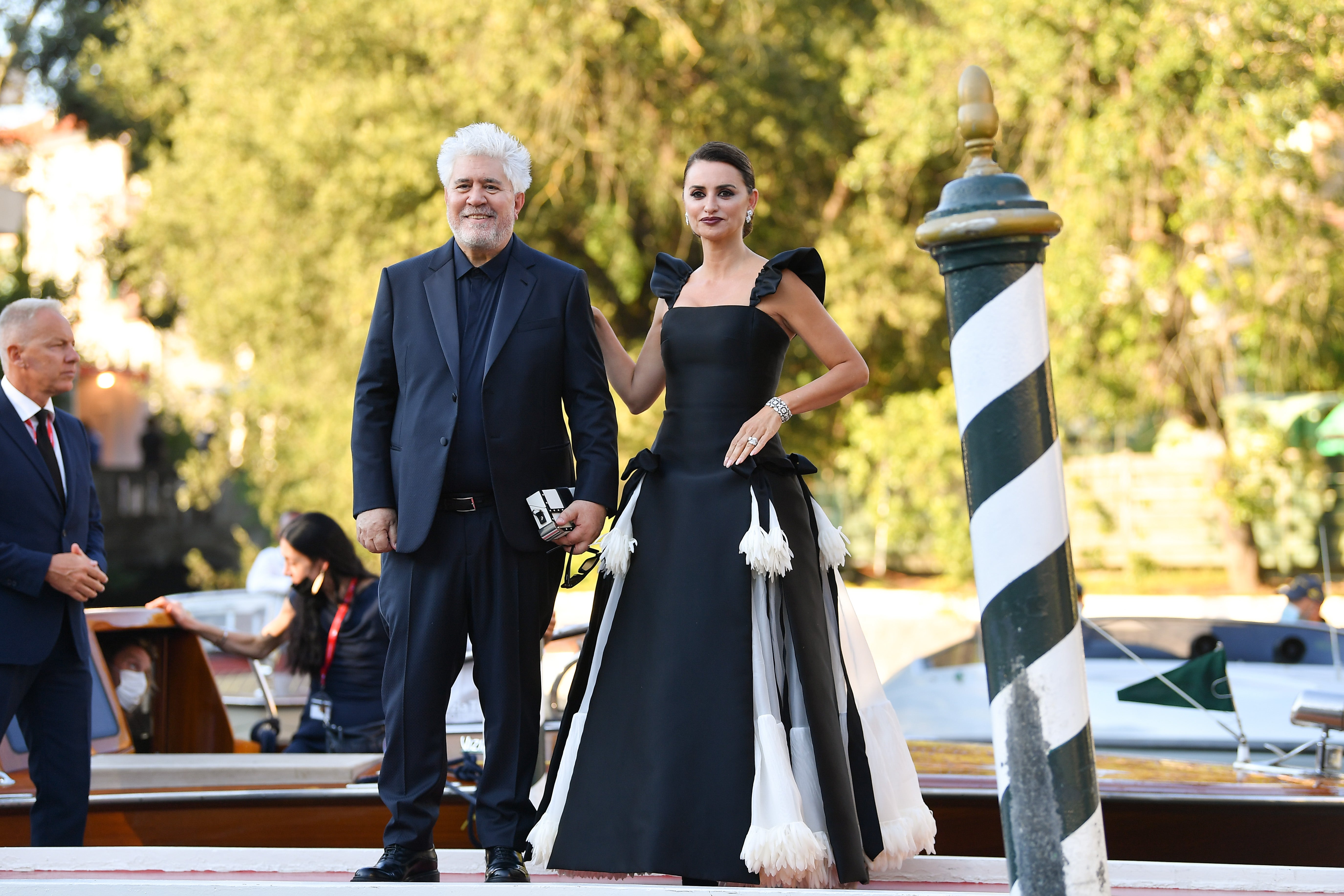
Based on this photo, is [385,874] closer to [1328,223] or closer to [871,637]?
[871,637]

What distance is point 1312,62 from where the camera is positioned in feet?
33.1

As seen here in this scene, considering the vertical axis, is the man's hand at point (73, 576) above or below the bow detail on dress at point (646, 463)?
below

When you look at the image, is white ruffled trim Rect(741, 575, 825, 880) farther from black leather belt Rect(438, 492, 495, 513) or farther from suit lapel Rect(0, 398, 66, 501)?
suit lapel Rect(0, 398, 66, 501)

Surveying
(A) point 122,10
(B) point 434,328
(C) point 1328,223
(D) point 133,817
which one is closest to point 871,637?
(C) point 1328,223

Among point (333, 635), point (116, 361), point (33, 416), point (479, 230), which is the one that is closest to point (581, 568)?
point (479, 230)

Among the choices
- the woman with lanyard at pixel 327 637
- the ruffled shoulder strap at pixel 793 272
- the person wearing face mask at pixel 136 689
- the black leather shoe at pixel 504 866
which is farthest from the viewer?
Result: the woman with lanyard at pixel 327 637

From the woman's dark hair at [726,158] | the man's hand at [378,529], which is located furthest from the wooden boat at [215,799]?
the woman's dark hair at [726,158]

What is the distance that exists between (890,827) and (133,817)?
2.56 meters

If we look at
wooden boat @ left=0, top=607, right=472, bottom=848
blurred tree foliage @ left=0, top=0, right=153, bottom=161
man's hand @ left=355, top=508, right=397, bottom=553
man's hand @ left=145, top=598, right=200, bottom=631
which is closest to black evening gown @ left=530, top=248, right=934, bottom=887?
man's hand @ left=355, top=508, right=397, bottom=553

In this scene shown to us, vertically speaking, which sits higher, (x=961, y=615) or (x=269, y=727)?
(x=269, y=727)

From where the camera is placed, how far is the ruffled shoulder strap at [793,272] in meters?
3.28

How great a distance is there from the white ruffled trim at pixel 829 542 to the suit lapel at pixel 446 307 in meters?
0.95

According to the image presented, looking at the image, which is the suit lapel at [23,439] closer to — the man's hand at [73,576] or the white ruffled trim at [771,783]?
the man's hand at [73,576]

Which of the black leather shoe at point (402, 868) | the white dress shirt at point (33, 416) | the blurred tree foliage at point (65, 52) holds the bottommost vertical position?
the black leather shoe at point (402, 868)
